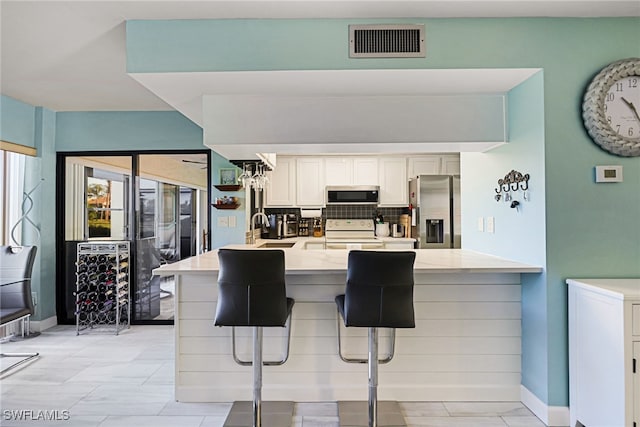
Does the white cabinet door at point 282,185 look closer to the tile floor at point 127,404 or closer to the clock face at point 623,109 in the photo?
the tile floor at point 127,404

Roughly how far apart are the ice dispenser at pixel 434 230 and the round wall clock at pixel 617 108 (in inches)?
110

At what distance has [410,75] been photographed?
2383 millimetres

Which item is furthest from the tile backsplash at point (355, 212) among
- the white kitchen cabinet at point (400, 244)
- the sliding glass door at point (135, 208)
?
the sliding glass door at point (135, 208)

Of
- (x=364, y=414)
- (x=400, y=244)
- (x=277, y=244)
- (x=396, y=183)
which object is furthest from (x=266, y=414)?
(x=396, y=183)

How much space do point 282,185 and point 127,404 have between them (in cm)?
346

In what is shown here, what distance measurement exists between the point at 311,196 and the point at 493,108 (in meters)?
3.14

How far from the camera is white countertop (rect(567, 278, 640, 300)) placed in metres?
1.90

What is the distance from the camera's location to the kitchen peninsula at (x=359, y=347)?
2.63 meters

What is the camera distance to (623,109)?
226cm

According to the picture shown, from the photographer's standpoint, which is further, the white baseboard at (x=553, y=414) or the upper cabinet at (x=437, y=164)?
the upper cabinet at (x=437, y=164)

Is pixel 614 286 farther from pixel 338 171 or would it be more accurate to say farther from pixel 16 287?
pixel 16 287

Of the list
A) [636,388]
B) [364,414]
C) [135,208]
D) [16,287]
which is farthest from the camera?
[135,208]

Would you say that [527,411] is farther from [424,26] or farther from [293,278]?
[424,26]

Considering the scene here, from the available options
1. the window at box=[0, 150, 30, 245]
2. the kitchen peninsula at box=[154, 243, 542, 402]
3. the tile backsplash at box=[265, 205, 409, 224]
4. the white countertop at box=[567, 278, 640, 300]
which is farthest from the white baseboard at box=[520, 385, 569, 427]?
the window at box=[0, 150, 30, 245]
